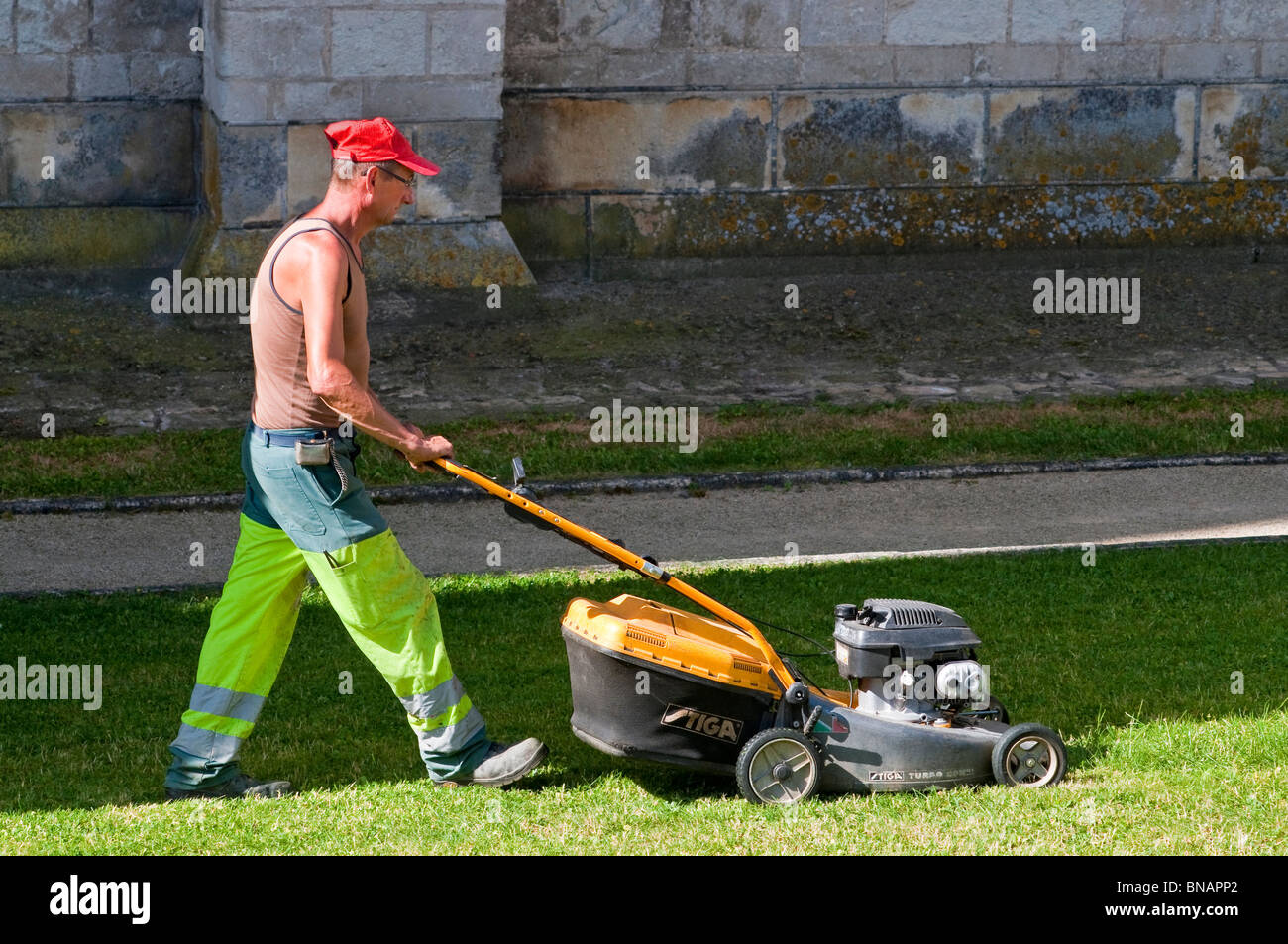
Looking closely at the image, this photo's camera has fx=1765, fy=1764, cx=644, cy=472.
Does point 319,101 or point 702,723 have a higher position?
point 319,101

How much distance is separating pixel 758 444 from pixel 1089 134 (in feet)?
18.6

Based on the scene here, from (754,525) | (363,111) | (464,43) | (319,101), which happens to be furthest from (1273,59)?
(754,525)

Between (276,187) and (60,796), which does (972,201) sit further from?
(60,796)

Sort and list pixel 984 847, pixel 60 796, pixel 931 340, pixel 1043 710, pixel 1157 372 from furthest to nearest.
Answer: pixel 931 340 < pixel 1157 372 < pixel 1043 710 < pixel 60 796 < pixel 984 847

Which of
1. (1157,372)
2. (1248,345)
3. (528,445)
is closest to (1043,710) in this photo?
(528,445)

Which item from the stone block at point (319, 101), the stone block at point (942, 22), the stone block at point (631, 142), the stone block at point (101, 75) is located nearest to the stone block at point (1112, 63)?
the stone block at point (942, 22)

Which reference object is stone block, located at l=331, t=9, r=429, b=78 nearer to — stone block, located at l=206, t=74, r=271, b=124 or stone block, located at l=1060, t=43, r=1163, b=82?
stone block, located at l=206, t=74, r=271, b=124

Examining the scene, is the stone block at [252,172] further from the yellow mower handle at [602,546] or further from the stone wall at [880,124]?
the yellow mower handle at [602,546]

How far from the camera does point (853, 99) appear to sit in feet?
43.9

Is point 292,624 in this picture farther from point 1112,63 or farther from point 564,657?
point 1112,63

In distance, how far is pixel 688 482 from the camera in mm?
8875

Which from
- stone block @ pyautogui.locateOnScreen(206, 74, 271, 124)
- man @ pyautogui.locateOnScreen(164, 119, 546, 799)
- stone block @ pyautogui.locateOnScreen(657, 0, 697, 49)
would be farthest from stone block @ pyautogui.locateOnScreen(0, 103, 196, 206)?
man @ pyautogui.locateOnScreen(164, 119, 546, 799)

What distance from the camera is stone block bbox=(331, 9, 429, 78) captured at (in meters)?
Result: 11.7
